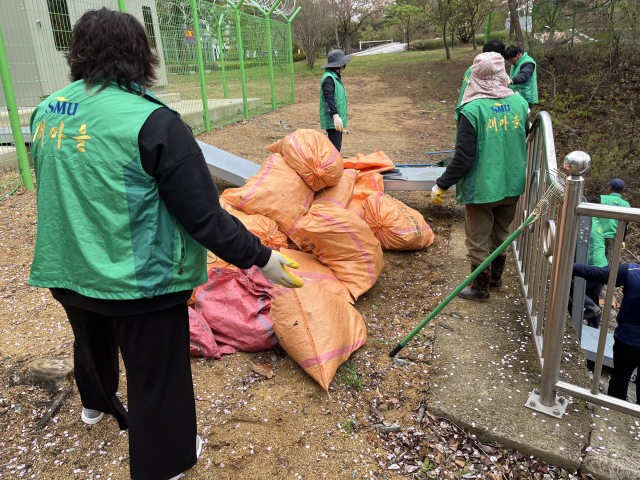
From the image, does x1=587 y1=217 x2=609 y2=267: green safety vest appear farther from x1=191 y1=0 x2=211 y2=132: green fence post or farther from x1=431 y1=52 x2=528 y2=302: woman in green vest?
x1=191 y1=0 x2=211 y2=132: green fence post

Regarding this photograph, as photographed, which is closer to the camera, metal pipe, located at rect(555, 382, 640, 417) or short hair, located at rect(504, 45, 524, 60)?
metal pipe, located at rect(555, 382, 640, 417)

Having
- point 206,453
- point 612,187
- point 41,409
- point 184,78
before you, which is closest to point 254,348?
point 206,453

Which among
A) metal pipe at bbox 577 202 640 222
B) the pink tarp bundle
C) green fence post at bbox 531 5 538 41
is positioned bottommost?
the pink tarp bundle

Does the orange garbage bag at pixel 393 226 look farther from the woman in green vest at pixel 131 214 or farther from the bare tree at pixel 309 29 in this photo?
the bare tree at pixel 309 29

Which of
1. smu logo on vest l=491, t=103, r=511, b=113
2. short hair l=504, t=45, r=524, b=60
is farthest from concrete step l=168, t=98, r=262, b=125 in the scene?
smu logo on vest l=491, t=103, r=511, b=113

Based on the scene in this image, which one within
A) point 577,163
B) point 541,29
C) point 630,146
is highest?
point 541,29

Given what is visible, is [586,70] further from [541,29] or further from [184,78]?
[184,78]

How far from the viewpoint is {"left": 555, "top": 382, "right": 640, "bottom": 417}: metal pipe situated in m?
1.64

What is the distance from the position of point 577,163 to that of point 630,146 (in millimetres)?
7385

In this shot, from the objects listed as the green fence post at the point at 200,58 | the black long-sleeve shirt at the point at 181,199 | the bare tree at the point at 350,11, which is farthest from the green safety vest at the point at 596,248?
the bare tree at the point at 350,11

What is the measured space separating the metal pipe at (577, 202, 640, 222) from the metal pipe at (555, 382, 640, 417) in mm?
659

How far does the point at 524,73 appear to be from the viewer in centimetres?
529

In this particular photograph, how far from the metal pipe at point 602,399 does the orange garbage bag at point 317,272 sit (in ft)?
4.13

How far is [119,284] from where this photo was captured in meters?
1.31
